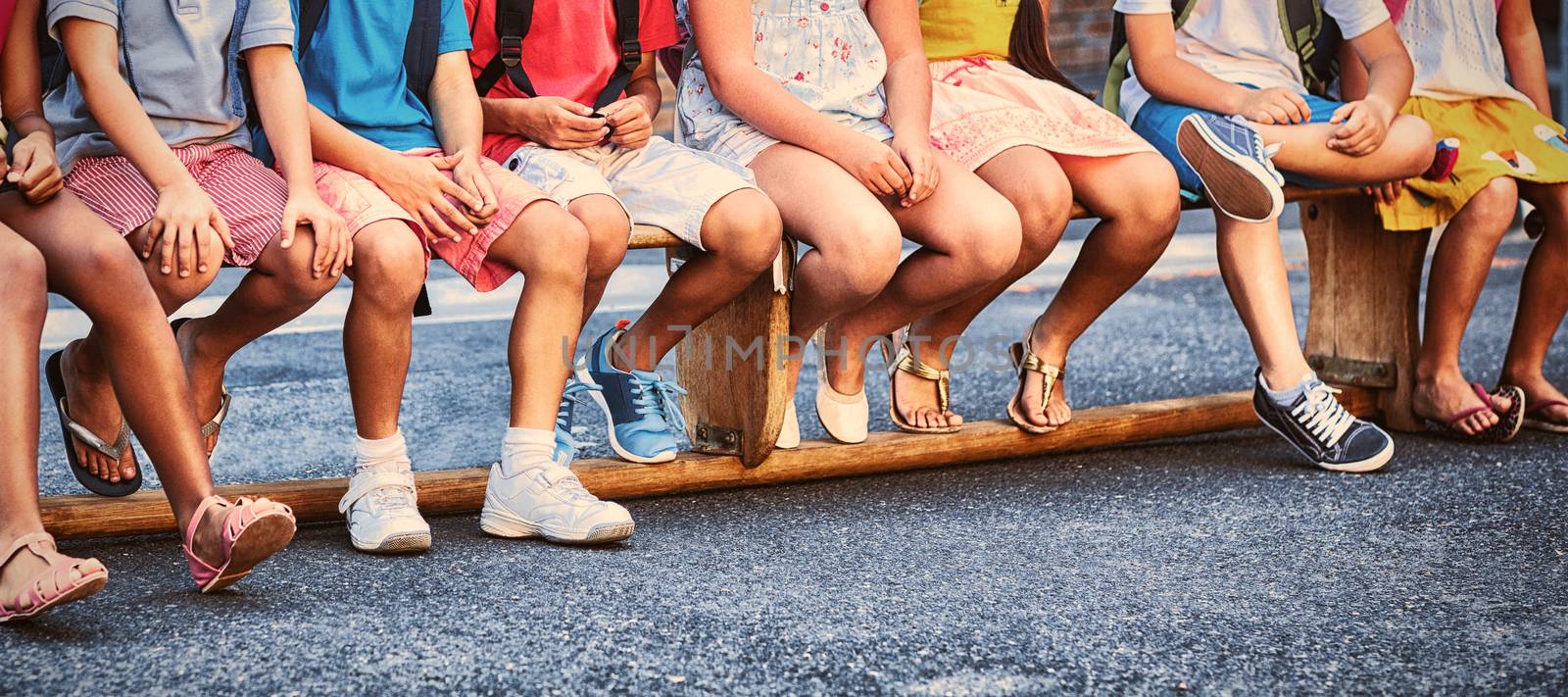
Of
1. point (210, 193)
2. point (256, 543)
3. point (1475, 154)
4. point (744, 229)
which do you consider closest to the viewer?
point (256, 543)

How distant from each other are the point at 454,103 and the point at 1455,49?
219 centimetres

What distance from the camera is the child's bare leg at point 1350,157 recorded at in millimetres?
3051

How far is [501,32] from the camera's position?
8.82ft

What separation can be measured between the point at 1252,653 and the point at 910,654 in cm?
43

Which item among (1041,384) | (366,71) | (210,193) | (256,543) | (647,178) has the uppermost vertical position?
(366,71)

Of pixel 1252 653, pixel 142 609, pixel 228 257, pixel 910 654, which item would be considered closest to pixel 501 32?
pixel 228 257

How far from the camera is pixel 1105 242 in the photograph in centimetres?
299

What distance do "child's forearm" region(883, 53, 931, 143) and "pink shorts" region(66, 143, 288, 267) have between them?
3.56 feet

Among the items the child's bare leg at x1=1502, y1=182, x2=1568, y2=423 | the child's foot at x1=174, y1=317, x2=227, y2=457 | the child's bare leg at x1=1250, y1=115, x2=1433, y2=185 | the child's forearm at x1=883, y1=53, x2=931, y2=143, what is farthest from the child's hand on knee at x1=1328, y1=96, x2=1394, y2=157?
the child's foot at x1=174, y1=317, x2=227, y2=457

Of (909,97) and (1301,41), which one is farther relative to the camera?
(1301,41)

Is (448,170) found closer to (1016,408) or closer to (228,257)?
(228,257)

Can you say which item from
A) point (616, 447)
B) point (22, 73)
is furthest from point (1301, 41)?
point (22, 73)

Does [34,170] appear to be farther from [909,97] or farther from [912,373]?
[912,373]

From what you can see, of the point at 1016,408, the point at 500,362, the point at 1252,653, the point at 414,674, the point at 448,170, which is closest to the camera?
the point at 414,674
